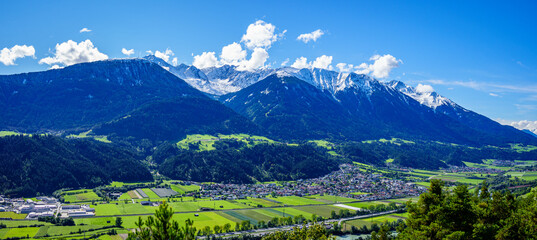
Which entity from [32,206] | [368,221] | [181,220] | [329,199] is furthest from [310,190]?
[32,206]

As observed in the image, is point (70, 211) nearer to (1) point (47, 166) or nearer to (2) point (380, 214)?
(1) point (47, 166)

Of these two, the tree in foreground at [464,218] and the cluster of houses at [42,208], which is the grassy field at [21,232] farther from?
the tree in foreground at [464,218]

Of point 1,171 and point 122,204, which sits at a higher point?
point 1,171

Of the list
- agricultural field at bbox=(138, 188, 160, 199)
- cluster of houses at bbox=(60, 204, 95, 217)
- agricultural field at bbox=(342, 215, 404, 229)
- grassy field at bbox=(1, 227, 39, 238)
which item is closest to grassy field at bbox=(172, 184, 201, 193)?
agricultural field at bbox=(138, 188, 160, 199)

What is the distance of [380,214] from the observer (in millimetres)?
129125

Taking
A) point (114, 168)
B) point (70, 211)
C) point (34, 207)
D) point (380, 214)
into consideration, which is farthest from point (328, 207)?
point (114, 168)

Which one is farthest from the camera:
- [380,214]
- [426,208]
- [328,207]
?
[328,207]

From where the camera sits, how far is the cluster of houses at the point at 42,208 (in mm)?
112662

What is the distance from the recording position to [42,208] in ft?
387

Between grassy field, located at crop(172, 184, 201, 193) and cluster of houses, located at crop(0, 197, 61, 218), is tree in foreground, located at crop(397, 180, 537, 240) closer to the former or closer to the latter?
cluster of houses, located at crop(0, 197, 61, 218)

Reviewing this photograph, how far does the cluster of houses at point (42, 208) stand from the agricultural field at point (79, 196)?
750cm

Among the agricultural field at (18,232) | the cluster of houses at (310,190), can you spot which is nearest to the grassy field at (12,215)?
the agricultural field at (18,232)

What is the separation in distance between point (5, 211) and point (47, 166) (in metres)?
53.7

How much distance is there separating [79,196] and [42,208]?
2695cm
